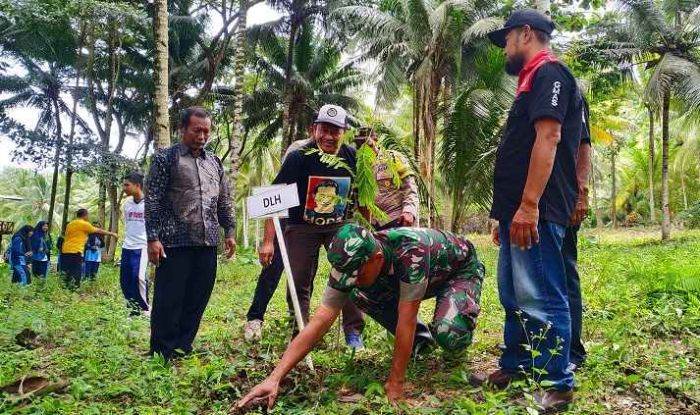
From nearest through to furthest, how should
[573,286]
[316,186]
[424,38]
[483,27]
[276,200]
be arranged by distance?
1. [573,286]
2. [276,200]
3. [316,186]
4. [483,27]
5. [424,38]

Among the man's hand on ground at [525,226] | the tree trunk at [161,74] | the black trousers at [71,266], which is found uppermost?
the tree trunk at [161,74]

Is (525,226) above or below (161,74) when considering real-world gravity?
below

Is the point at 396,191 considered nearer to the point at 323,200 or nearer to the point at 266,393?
the point at 323,200

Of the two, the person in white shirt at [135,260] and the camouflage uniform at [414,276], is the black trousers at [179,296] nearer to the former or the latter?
the camouflage uniform at [414,276]

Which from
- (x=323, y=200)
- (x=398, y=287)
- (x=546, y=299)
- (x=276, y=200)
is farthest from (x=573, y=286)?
(x=276, y=200)

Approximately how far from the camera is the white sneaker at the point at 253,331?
13.8 ft

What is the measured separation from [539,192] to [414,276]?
74cm

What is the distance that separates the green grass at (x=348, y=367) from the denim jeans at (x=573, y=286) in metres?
0.13

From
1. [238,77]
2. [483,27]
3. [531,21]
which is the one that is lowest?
[531,21]

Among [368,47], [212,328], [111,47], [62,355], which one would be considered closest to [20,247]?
[212,328]

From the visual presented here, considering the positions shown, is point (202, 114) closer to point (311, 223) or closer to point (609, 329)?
point (311, 223)

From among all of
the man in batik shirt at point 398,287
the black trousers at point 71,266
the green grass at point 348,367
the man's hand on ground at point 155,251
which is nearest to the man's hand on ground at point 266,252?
the green grass at point 348,367

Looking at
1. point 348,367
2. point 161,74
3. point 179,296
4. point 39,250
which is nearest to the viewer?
point 348,367

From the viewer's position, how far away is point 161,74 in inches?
295
